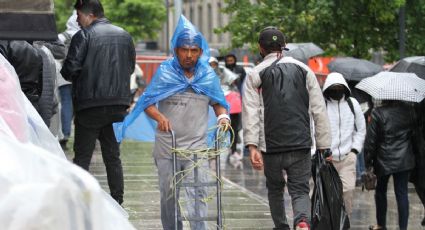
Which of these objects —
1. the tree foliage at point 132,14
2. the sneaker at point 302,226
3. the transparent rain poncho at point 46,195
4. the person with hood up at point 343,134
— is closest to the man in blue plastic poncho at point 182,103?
the sneaker at point 302,226

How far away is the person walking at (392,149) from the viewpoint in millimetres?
12000

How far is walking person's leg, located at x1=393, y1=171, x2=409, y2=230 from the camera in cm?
1199

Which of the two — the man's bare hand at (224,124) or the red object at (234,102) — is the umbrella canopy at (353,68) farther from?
the man's bare hand at (224,124)

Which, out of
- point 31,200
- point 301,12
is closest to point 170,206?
point 31,200

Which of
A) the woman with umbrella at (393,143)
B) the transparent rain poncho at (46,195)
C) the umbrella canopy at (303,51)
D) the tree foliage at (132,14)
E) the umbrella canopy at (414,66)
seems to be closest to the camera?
the transparent rain poncho at (46,195)

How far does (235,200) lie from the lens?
45.4 ft

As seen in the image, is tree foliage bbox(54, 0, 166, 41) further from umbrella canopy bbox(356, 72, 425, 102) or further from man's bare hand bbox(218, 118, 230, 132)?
man's bare hand bbox(218, 118, 230, 132)

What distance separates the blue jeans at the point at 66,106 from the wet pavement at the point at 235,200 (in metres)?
0.61

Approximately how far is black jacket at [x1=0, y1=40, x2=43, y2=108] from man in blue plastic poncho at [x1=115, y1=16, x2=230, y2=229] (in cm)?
121

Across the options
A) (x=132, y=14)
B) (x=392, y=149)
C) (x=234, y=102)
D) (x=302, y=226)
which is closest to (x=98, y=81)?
(x=302, y=226)

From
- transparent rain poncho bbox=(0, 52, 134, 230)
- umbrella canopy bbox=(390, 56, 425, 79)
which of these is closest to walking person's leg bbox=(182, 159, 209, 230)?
transparent rain poncho bbox=(0, 52, 134, 230)

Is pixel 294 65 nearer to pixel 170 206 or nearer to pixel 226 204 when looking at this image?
pixel 170 206

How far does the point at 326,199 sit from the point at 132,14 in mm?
43745

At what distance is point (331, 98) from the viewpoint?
12008mm
